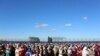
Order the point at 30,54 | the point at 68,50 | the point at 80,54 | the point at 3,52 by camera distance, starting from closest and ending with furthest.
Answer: the point at 30,54
the point at 3,52
the point at 80,54
the point at 68,50

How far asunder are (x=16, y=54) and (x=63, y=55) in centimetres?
420

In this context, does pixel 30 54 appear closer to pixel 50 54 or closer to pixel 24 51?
pixel 24 51

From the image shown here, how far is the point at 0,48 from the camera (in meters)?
23.6

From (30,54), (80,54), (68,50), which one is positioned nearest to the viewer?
(30,54)

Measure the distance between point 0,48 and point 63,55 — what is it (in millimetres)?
4535

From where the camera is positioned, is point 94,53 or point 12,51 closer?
point 12,51

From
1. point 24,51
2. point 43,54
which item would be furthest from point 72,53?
point 24,51

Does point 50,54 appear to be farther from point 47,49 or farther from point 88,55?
point 88,55

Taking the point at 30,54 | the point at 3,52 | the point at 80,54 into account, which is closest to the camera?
the point at 30,54

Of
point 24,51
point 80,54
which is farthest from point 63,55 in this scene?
point 24,51

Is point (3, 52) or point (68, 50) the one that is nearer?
point (3, 52)

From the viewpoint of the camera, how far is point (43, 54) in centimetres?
2566

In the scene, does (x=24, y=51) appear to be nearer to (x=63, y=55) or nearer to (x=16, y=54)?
(x=16, y=54)

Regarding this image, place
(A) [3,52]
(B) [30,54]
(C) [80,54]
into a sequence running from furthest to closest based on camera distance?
(C) [80,54] < (A) [3,52] < (B) [30,54]
